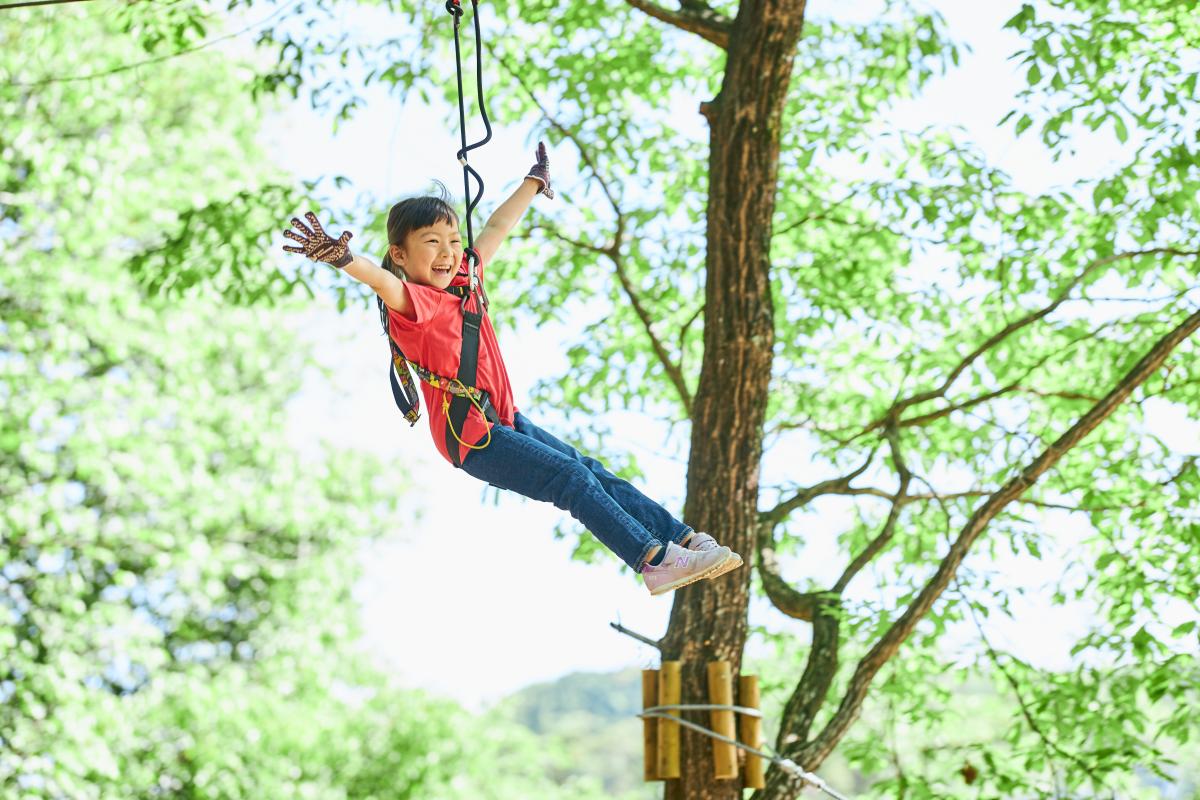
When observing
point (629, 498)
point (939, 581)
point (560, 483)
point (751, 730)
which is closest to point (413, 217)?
point (560, 483)

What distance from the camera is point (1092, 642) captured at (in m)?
5.39

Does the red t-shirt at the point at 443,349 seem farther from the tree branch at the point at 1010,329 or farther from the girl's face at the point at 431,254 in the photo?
the tree branch at the point at 1010,329

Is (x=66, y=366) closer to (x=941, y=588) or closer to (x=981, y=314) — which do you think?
(x=981, y=314)

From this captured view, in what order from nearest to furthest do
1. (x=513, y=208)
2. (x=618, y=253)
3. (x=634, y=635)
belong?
(x=513, y=208) < (x=634, y=635) < (x=618, y=253)

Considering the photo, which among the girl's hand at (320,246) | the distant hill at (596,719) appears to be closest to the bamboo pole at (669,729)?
the girl's hand at (320,246)

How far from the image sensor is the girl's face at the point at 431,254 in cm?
320

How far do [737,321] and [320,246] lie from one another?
7.43 ft

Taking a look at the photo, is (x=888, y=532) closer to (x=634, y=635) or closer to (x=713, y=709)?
(x=713, y=709)

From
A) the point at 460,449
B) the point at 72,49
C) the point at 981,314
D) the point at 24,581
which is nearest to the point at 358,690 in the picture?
the point at 24,581

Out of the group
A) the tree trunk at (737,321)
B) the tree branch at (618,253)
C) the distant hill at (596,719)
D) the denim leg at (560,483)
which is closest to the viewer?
the denim leg at (560,483)

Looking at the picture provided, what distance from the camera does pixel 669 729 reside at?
174 inches

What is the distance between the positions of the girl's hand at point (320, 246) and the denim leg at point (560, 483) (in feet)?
2.10

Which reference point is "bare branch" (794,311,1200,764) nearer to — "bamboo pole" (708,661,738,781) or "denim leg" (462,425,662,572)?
"bamboo pole" (708,661,738,781)

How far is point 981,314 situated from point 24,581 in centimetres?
761
